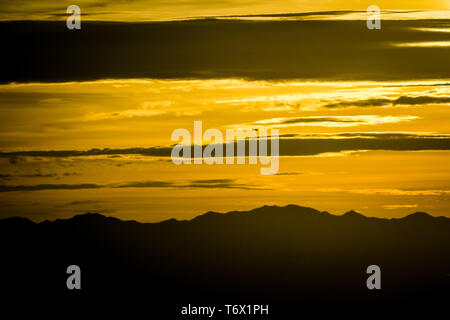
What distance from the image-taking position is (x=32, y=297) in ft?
654
